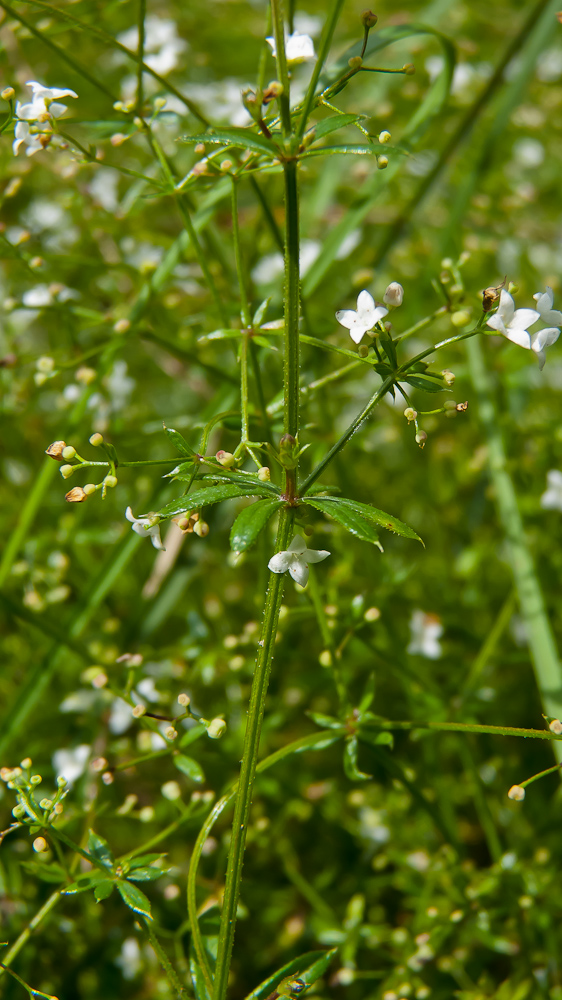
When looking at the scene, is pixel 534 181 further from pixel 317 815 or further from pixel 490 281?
pixel 317 815

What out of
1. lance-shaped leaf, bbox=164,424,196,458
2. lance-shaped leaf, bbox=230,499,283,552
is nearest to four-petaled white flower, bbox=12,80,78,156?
lance-shaped leaf, bbox=164,424,196,458

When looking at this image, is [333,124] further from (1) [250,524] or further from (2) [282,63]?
(1) [250,524]

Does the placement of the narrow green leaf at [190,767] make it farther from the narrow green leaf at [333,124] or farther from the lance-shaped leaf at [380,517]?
the narrow green leaf at [333,124]

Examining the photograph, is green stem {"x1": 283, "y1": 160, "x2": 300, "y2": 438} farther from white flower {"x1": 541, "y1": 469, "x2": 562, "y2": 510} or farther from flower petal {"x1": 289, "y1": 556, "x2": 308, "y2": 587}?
white flower {"x1": 541, "y1": 469, "x2": 562, "y2": 510}

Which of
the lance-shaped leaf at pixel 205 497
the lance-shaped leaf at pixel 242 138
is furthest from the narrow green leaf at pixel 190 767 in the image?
the lance-shaped leaf at pixel 242 138

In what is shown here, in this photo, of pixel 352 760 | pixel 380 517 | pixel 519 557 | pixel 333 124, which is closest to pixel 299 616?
pixel 352 760

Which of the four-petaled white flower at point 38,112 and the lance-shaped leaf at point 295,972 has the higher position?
the four-petaled white flower at point 38,112
